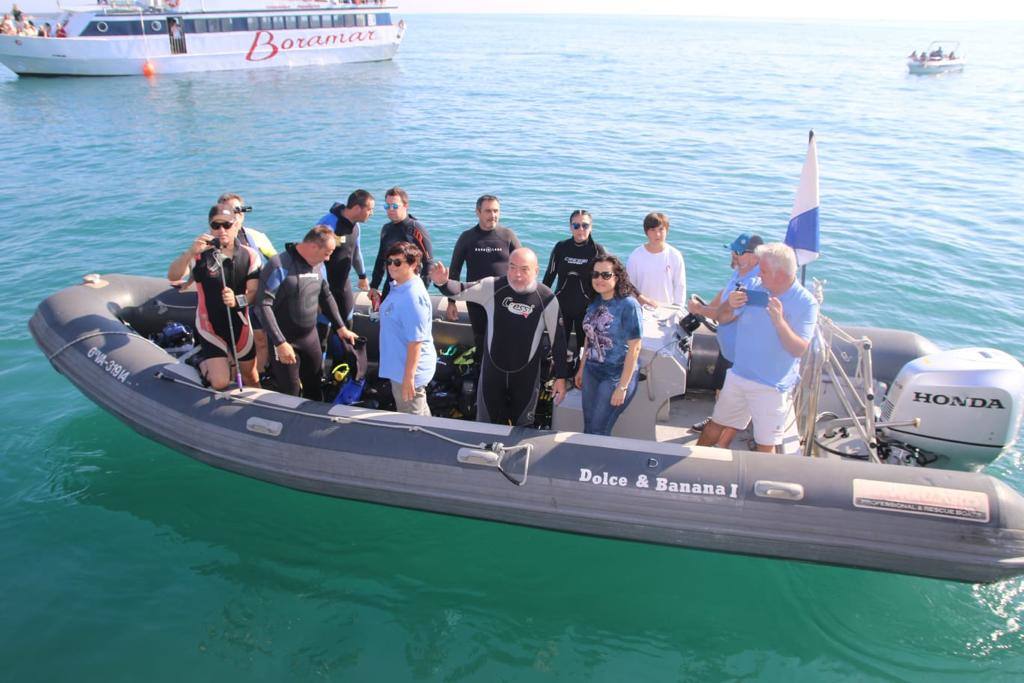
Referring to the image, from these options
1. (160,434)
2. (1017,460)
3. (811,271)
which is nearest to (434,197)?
(811,271)

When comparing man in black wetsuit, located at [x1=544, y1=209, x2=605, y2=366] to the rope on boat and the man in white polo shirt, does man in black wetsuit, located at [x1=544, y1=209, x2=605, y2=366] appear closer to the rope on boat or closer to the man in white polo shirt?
the rope on boat

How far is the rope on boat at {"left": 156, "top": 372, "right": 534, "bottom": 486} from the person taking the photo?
12.9 feet

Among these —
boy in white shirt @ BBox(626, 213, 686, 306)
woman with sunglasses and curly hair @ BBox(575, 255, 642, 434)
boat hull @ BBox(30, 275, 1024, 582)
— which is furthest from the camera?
boy in white shirt @ BBox(626, 213, 686, 306)

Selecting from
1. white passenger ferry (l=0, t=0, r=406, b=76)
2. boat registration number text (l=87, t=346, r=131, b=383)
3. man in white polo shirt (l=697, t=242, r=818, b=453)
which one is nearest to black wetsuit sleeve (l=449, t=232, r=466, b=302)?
man in white polo shirt (l=697, t=242, r=818, b=453)

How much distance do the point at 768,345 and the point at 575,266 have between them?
148 centimetres

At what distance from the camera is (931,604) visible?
3.96 m

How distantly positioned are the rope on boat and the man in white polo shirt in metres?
1.18

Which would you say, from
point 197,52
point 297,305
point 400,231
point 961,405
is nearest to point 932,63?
point 197,52

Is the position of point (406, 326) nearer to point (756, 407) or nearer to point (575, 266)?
point (575, 266)

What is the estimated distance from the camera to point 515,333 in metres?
3.89

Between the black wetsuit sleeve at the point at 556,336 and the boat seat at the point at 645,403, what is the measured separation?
42cm

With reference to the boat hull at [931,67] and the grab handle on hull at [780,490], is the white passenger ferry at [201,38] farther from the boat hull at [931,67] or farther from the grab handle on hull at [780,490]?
the grab handle on hull at [780,490]

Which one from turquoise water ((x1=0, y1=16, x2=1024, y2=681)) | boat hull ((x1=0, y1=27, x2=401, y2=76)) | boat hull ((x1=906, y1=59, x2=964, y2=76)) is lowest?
turquoise water ((x1=0, y1=16, x2=1024, y2=681))

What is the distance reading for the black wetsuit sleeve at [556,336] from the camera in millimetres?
3885
